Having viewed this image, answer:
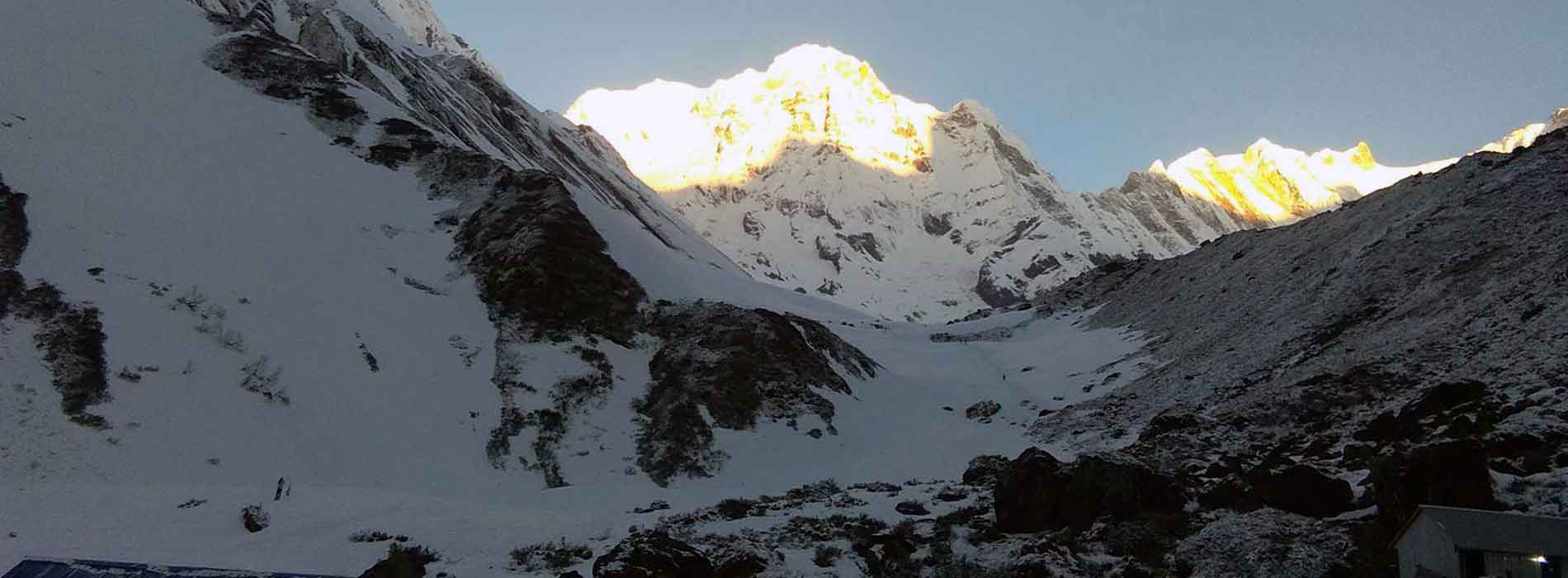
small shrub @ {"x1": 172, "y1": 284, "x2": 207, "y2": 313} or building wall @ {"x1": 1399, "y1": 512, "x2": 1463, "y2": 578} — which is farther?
small shrub @ {"x1": 172, "y1": 284, "x2": 207, "y2": 313}

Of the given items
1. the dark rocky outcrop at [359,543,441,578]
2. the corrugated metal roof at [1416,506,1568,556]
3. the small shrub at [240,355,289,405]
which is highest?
the small shrub at [240,355,289,405]

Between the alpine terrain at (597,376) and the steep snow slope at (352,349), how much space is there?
18 centimetres

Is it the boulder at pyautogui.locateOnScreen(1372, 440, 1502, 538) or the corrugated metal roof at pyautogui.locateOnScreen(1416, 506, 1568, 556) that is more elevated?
the boulder at pyautogui.locateOnScreen(1372, 440, 1502, 538)

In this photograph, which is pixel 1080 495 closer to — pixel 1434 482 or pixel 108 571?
pixel 1434 482

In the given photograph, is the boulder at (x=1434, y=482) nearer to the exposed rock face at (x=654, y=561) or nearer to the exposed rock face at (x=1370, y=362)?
the exposed rock face at (x=1370, y=362)

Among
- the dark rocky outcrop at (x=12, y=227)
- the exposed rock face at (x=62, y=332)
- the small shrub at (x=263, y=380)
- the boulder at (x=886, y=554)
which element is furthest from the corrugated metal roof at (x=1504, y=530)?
the dark rocky outcrop at (x=12, y=227)

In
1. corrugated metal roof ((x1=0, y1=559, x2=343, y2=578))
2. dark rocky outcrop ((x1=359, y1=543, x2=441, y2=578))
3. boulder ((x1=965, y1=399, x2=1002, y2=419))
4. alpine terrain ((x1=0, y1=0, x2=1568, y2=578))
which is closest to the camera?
corrugated metal roof ((x1=0, y1=559, x2=343, y2=578))

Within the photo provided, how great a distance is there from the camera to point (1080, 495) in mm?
18328

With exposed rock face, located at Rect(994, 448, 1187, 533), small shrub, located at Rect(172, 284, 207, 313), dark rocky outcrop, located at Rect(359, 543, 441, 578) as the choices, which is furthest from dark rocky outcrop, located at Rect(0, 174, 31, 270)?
exposed rock face, located at Rect(994, 448, 1187, 533)

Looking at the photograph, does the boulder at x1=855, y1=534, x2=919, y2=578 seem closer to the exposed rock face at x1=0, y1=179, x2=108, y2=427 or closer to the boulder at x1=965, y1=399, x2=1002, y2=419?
the boulder at x1=965, y1=399, x2=1002, y2=419

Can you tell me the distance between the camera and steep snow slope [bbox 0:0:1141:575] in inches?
964

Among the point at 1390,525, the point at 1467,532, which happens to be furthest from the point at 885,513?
the point at 1467,532

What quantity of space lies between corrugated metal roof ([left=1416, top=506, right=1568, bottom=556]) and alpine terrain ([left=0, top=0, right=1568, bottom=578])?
150 cm

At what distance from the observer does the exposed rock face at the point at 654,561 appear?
14961 millimetres
